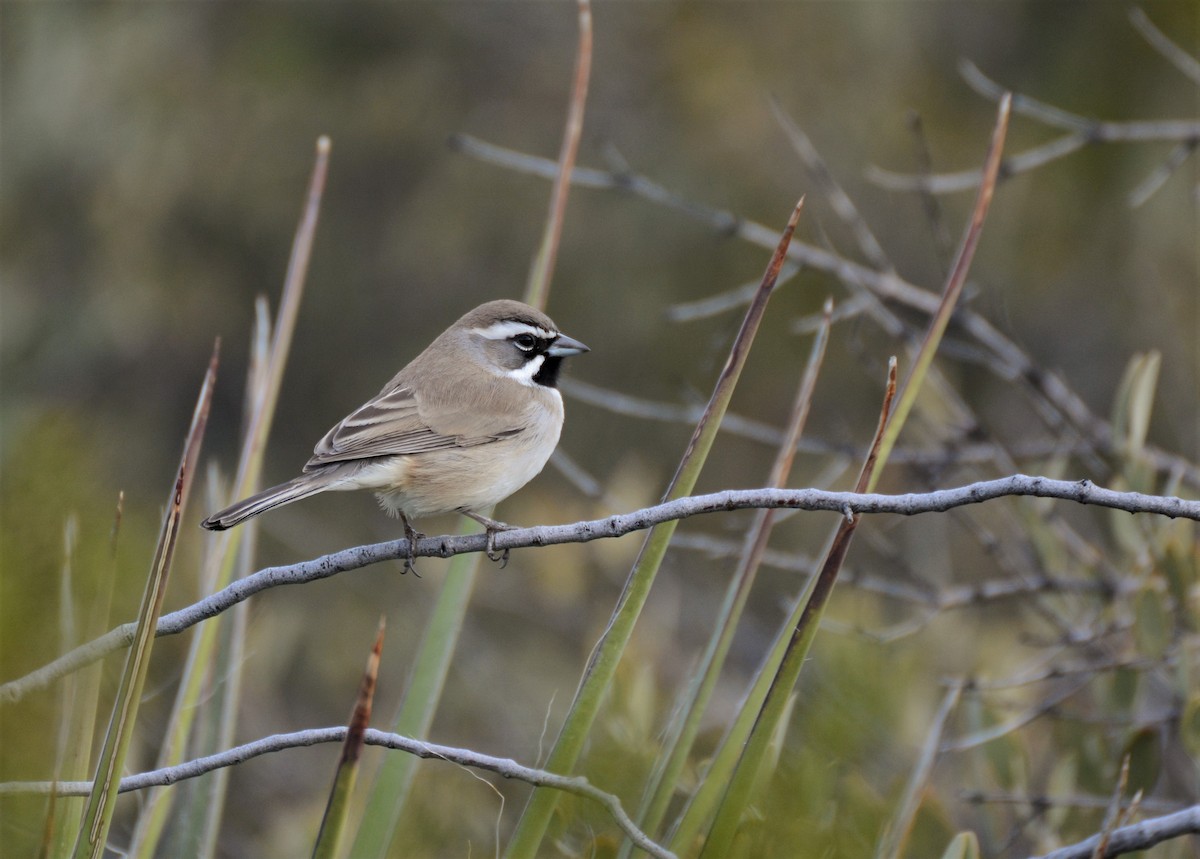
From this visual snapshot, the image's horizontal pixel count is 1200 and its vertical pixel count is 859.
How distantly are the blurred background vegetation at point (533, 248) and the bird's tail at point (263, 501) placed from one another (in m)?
2.04

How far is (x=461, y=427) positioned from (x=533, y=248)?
6.62 meters

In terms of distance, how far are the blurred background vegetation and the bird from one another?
1.26 meters

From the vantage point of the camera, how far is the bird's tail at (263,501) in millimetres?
2732

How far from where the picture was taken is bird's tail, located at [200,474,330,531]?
273 cm

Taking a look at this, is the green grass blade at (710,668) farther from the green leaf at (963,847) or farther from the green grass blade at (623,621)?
the green leaf at (963,847)

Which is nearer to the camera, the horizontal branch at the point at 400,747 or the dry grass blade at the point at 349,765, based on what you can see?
the dry grass blade at the point at 349,765

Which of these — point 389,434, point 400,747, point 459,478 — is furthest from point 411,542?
point 400,747

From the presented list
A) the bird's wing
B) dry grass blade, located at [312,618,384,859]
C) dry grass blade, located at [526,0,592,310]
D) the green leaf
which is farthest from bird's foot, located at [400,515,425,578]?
the green leaf

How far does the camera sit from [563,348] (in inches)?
176

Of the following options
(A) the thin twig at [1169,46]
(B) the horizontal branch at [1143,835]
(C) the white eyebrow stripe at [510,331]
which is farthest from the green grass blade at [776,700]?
(A) the thin twig at [1169,46]

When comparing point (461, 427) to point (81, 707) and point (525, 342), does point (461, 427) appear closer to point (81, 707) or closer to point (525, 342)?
point (525, 342)

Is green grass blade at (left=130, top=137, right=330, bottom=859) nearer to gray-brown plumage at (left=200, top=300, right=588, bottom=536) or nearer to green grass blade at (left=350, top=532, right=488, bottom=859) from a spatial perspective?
gray-brown plumage at (left=200, top=300, right=588, bottom=536)

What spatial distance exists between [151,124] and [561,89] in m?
3.48

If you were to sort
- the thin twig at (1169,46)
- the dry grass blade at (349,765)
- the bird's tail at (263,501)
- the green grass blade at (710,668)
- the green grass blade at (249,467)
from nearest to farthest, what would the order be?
1. the dry grass blade at (349,765)
2. the green grass blade at (710,668)
3. the bird's tail at (263,501)
4. the green grass blade at (249,467)
5. the thin twig at (1169,46)
